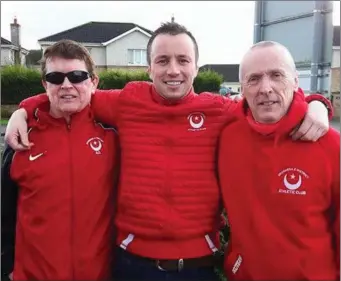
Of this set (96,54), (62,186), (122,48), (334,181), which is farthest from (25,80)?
(334,181)

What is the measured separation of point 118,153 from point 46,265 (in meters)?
0.80

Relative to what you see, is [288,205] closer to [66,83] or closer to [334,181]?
[334,181]

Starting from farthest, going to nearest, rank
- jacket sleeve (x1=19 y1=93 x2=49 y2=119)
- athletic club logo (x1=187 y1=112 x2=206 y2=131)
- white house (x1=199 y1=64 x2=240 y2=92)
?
1. white house (x1=199 y1=64 x2=240 y2=92)
2. jacket sleeve (x1=19 y1=93 x2=49 y2=119)
3. athletic club logo (x1=187 y1=112 x2=206 y2=131)

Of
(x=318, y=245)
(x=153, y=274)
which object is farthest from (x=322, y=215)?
(x=153, y=274)

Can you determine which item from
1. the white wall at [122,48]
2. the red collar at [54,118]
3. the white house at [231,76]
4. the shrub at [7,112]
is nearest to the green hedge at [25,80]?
the white house at [231,76]

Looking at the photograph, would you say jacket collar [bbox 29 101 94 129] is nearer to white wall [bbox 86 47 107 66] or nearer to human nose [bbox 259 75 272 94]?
white wall [bbox 86 47 107 66]

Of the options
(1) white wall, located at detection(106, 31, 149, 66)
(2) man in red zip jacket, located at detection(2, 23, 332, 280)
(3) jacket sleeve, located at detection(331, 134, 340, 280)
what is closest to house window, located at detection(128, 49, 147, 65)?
(2) man in red zip jacket, located at detection(2, 23, 332, 280)

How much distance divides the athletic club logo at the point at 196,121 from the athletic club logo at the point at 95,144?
581 mm

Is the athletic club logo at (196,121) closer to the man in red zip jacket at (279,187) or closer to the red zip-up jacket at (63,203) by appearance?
the man in red zip jacket at (279,187)

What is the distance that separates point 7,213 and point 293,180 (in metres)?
1.76

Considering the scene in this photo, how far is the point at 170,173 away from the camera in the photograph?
8.21ft

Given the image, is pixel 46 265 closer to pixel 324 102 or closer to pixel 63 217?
pixel 63 217

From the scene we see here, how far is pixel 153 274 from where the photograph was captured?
2.54 m

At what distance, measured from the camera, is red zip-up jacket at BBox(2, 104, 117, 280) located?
254 cm
